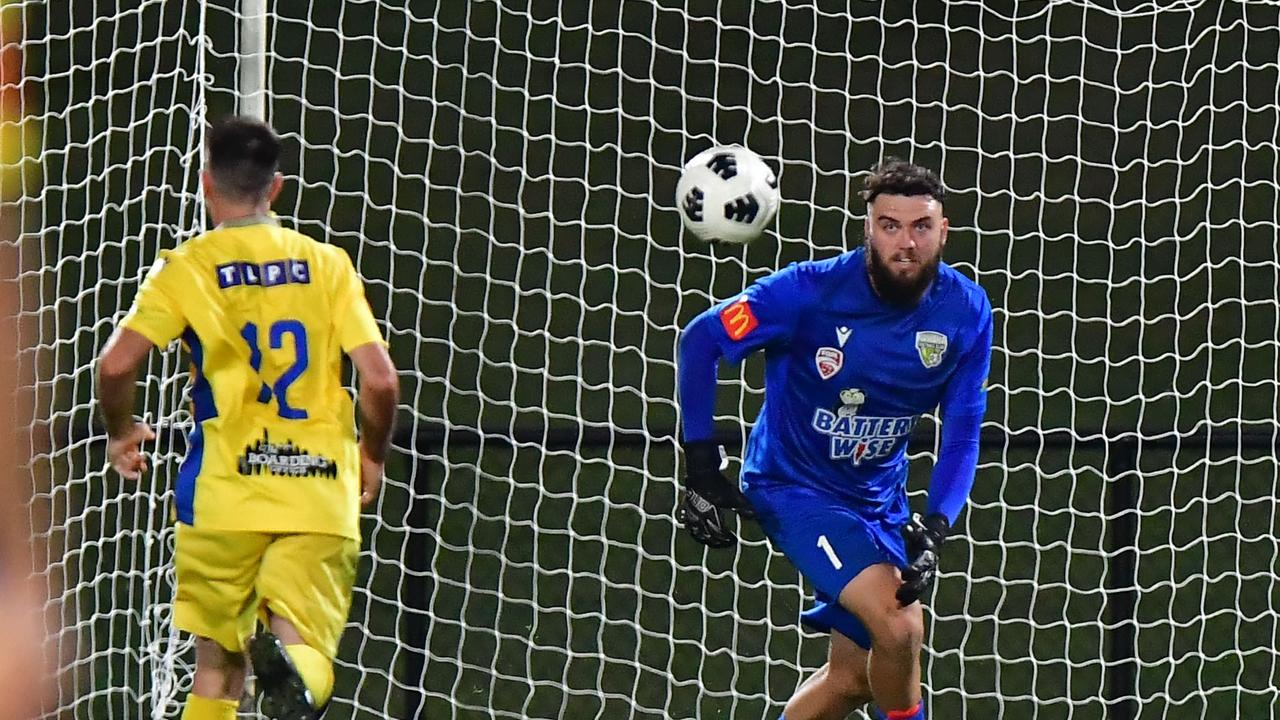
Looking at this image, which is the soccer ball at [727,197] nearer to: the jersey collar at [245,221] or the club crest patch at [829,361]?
the club crest patch at [829,361]

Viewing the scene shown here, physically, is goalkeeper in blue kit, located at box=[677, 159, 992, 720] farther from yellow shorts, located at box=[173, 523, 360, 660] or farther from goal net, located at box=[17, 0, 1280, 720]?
goal net, located at box=[17, 0, 1280, 720]

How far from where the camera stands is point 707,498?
4.00 meters

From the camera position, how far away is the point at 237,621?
11.8 ft

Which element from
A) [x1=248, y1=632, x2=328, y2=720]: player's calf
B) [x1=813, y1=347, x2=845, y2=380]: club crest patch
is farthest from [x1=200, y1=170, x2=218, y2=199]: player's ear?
[x1=813, y1=347, x2=845, y2=380]: club crest patch

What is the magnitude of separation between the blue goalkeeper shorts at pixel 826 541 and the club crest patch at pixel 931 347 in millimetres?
412

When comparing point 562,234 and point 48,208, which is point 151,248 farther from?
point 562,234

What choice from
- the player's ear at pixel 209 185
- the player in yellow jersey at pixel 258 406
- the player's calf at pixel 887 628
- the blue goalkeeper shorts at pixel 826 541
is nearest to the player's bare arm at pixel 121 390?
the player in yellow jersey at pixel 258 406

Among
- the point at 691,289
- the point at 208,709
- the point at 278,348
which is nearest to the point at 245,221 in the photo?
the point at 278,348

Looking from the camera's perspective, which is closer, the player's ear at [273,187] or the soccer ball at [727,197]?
the player's ear at [273,187]

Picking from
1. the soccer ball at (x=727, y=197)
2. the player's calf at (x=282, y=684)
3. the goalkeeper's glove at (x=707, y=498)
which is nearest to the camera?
the player's calf at (x=282, y=684)

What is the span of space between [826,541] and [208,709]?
4.87 feet

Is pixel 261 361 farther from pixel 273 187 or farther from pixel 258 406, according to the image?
pixel 273 187

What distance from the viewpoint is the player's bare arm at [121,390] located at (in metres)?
3.42

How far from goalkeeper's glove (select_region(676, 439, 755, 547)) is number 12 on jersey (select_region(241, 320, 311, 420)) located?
989 mm
